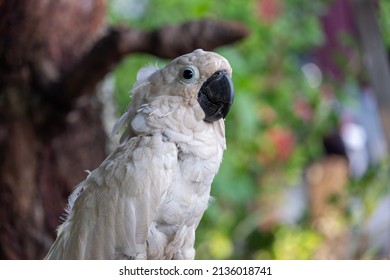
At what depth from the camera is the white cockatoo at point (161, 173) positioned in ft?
3.06

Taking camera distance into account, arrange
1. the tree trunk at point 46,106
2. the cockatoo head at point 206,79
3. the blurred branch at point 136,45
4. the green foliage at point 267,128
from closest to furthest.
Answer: the cockatoo head at point 206,79, the blurred branch at point 136,45, the tree trunk at point 46,106, the green foliage at point 267,128

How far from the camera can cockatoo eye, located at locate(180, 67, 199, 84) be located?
940 millimetres

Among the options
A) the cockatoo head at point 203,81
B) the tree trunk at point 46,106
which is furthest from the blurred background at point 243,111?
the cockatoo head at point 203,81

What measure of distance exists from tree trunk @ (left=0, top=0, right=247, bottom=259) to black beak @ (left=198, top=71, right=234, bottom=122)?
0.42 m

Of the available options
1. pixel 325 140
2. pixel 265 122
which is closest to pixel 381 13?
pixel 265 122

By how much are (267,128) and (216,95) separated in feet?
5.76

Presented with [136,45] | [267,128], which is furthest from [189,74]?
[267,128]

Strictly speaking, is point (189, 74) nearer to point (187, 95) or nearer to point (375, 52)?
point (187, 95)

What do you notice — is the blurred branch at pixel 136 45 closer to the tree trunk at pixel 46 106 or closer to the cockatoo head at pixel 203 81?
the tree trunk at pixel 46 106

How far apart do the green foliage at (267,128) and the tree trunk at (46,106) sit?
0.53 metres

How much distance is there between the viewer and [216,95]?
935 mm

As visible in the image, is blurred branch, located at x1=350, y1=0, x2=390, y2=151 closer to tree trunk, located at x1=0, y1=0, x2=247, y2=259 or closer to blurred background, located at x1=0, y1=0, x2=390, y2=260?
blurred background, located at x1=0, y1=0, x2=390, y2=260

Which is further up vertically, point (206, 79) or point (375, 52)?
point (375, 52)

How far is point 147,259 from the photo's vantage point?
3.15 feet
